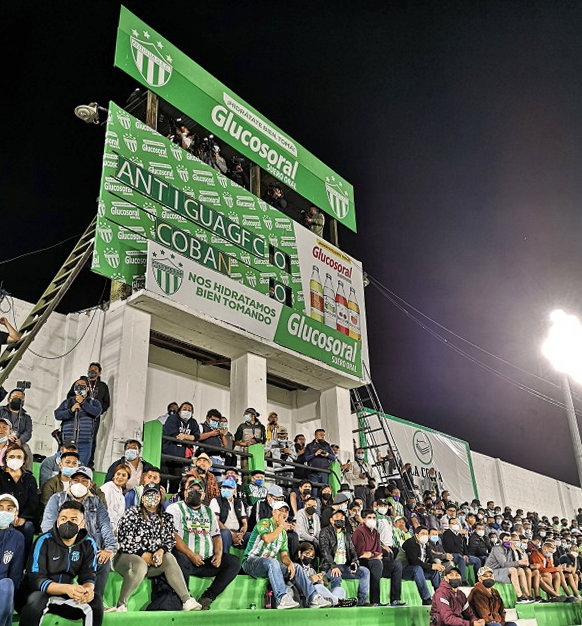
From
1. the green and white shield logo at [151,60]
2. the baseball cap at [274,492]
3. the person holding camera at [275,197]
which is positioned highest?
the green and white shield logo at [151,60]

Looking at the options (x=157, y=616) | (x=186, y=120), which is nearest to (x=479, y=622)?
(x=157, y=616)

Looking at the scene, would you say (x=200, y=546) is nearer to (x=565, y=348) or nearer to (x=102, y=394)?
(x=102, y=394)

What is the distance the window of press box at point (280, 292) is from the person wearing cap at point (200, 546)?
7.54 m

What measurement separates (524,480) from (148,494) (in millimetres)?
25422

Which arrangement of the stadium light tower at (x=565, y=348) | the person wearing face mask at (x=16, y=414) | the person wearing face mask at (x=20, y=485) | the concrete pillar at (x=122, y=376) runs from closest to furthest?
1. the person wearing face mask at (x=20, y=485)
2. the person wearing face mask at (x=16, y=414)
3. the concrete pillar at (x=122, y=376)
4. the stadium light tower at (x=565, y=348)

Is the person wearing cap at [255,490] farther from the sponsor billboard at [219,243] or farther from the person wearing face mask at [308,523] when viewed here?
the sponsor billboard at [219,243]

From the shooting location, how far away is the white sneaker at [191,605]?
6.24m

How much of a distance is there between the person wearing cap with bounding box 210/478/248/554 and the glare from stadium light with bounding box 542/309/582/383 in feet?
40.6

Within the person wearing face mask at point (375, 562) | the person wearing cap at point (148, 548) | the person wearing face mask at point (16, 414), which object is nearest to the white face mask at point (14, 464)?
the person wearing cap at point (148, 548)

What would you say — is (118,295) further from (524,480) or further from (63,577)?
(524,480)

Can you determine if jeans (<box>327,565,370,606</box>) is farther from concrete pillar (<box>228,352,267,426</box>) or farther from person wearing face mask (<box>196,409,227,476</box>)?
concrete pillar (<box>228,352,267,426</box>)

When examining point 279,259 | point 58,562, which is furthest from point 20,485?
point 279,259

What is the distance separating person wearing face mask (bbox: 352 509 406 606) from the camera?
29.8 feet

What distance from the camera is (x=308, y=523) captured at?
9211 mm
